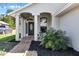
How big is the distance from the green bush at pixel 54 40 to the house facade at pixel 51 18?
76 cm

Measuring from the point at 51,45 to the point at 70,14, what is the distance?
2713 millimetres

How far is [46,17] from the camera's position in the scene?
2303cm

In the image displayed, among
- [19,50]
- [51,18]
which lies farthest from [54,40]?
[51,18]

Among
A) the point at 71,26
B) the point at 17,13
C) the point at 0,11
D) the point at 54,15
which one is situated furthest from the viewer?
the point at 0,11

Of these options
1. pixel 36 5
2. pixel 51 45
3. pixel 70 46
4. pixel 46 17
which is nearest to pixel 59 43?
pixel 51 45

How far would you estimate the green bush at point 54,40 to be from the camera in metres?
13.3

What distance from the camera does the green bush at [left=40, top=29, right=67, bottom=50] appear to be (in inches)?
524

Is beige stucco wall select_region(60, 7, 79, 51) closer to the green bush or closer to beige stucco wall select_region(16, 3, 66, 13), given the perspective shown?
the green bush

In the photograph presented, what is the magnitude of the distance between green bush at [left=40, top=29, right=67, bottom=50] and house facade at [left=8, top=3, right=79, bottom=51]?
76 cm

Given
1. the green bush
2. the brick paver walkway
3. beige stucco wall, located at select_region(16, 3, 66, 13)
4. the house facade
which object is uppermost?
beige stucco wall, located at select_region(16, 3, 66, 13)

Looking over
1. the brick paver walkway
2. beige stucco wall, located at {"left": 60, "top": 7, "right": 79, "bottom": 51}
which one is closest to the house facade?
beige stucco wall, located at {"left": 60, "top": 7, "right": 79, "bottom": 51}

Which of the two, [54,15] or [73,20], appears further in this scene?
[54,15]

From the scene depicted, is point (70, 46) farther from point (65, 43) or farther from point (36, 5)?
point (36, 5)

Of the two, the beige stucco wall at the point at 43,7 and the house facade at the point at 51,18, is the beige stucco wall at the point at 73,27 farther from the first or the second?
the beige stucco wall at the point at 43,7
